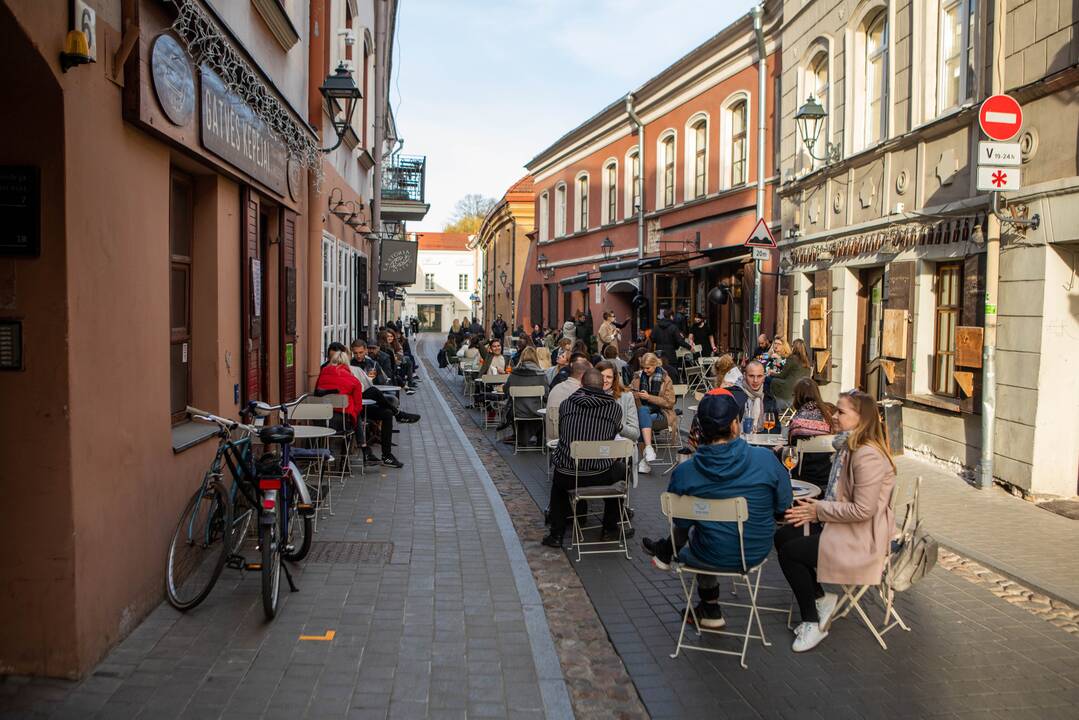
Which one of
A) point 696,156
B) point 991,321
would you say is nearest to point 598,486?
point 991,321

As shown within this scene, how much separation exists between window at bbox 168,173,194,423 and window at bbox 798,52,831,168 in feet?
36.4

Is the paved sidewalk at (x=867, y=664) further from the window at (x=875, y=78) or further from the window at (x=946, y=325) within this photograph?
the window at (x=875, y=78)

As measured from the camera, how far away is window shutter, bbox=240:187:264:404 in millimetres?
7797

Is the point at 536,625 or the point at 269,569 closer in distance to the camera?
the point at 269,569

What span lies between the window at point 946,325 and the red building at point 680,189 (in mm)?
7036

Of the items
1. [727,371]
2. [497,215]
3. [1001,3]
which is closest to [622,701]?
[727,371]

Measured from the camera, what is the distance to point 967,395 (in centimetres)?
998

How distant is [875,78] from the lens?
1339cm

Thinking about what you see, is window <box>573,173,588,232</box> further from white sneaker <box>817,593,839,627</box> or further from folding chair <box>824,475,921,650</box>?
white sneaker <box>817,593,839,627</box>

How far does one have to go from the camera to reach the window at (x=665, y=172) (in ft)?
81.1

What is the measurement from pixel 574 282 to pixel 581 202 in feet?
10.1

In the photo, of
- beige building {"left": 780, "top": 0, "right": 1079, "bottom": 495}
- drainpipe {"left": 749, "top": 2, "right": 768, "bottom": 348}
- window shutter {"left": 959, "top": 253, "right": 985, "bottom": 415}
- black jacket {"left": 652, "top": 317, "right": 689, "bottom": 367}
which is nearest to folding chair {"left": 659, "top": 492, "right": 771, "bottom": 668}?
beige building {"left": 780, "top": 0, "right": 1079, "bottom": 495}

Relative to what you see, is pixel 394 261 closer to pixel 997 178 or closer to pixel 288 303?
pixel 288 303

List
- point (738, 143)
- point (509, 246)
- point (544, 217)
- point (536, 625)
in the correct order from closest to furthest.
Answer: point (536, 625) < point (738, 143) < point (544, 217) < point (509, 246)
